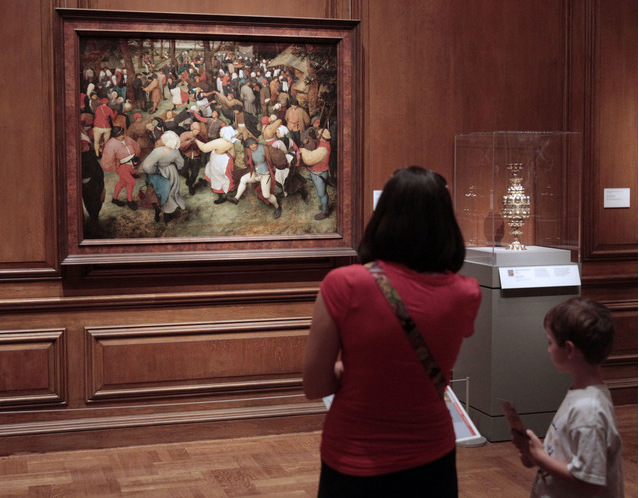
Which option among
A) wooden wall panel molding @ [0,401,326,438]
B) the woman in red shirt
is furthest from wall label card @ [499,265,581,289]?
the woman in red shirt

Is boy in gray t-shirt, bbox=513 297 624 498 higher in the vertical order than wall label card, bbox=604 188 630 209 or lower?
lower

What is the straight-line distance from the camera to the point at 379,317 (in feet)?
6.73

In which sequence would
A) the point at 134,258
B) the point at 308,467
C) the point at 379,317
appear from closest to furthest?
the point at 379,317
the point at 308,467
the point at 134,258

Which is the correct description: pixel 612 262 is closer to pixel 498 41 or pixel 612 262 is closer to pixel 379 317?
pixel 498 41

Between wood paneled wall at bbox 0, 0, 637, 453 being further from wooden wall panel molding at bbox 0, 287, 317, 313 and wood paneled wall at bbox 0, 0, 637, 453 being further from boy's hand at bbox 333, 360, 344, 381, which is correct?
boy's hand at bbox 333, 360, 344, 381

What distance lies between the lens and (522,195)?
5.69 meters

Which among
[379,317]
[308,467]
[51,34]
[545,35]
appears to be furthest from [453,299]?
[545,35]

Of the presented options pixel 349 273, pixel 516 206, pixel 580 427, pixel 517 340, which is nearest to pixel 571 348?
pixel 580 427

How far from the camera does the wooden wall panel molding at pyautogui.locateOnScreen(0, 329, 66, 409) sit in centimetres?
529

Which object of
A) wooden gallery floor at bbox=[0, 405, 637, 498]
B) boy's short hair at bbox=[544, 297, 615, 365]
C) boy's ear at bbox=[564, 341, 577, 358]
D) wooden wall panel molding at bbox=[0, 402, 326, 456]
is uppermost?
boy's short hair at bbox=[544, 297, 615, 365]

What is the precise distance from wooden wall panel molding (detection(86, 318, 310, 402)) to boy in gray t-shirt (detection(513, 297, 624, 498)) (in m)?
A: 3.48

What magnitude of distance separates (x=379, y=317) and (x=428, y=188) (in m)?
0.37

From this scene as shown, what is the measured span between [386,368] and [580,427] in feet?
1.98

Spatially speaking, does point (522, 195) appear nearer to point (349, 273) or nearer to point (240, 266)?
point (240, 266)
